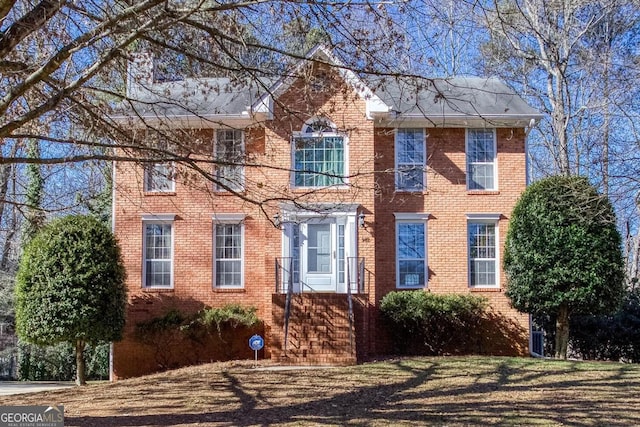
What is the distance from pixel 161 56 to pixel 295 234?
27.6ft

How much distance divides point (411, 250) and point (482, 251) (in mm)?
1841

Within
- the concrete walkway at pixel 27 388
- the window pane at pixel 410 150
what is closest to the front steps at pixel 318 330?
the window pane at pixel 410 150

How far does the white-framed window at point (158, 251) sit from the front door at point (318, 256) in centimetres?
358

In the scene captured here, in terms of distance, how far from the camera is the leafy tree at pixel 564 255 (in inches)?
622

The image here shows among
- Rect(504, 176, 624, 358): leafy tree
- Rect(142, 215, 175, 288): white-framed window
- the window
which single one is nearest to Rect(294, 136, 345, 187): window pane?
Rect(142, 215, 175, 288): white-framed window

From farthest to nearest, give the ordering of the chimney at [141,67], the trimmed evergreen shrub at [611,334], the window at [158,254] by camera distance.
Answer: the trimmed evergreen shrub at [611,334]
the window at [158,254]
the chimney at [141,67]

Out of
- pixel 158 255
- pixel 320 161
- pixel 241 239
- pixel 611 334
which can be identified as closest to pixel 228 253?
pixel 241 239

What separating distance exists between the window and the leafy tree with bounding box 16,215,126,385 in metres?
1.59

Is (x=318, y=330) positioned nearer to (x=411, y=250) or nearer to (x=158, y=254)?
(x=411, y=250)

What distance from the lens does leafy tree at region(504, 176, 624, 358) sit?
51.8 feet

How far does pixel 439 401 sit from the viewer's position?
10.5 meters

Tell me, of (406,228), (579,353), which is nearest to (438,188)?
(406,228)

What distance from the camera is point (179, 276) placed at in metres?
18.1

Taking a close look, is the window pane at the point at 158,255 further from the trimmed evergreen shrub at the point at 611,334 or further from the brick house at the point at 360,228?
the trimmed evergreen shrub at the point at 611,334
